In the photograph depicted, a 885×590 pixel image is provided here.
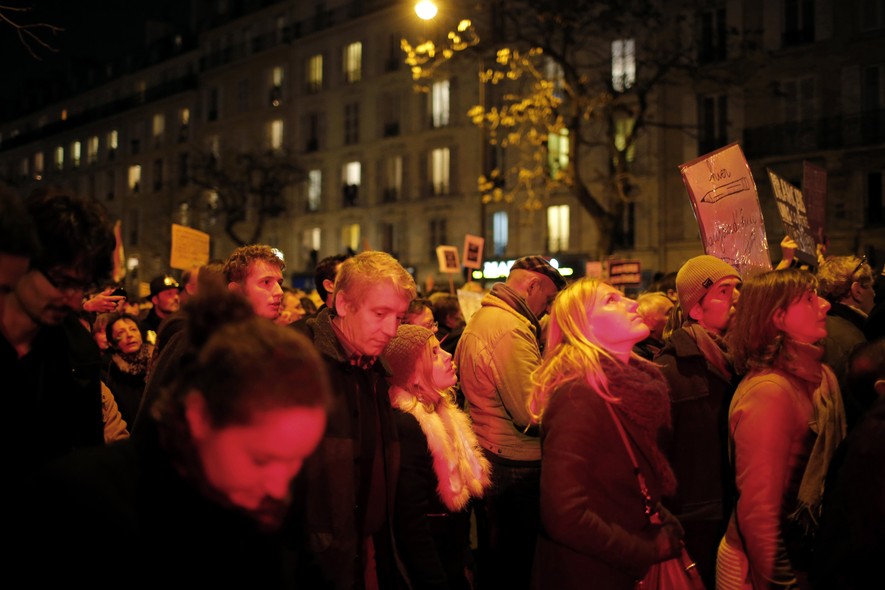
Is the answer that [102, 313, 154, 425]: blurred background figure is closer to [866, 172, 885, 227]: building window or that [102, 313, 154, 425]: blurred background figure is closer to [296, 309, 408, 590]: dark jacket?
[296, 309, 408, 590]: dark jacket

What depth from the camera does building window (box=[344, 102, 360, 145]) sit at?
1761 inches

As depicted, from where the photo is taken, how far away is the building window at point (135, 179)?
200 feet

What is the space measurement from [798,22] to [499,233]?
15266 mm

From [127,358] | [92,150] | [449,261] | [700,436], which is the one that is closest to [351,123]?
[449,261]

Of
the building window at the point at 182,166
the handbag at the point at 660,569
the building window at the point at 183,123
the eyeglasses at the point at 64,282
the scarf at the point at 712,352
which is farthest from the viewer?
the building window at the point at 183,123

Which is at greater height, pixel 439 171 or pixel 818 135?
pixel 439 171

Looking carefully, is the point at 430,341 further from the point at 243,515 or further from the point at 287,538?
the point at 243,515

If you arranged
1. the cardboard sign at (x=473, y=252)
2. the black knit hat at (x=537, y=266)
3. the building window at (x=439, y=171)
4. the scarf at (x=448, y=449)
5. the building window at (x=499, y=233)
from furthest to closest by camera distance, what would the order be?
the building window at (x=439, y=171), the building window at (x=499, y=233), the cardboard sign at (x=473, y=252), the black knit hat at (x=537, y=266), the scarf at (x=448, y=449)

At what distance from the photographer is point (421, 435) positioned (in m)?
3.62

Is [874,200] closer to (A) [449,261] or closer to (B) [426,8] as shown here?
(A) [449,261]

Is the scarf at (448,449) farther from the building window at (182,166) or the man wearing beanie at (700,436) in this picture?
the building window at (182,166)

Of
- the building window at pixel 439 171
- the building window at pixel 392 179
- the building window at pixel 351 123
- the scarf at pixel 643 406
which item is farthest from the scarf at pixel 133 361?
the building window at pixel 351 123

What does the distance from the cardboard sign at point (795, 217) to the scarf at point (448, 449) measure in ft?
14.6

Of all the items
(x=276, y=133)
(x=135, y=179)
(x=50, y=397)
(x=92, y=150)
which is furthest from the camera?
(x=92, y=150)
